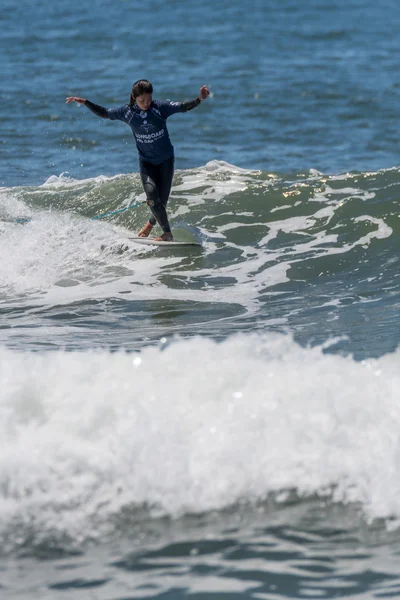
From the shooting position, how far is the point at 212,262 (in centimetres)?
1200

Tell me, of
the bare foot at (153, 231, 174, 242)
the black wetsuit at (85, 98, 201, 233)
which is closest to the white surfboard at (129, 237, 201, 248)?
the bare foot at (153, 231, 174, 242)

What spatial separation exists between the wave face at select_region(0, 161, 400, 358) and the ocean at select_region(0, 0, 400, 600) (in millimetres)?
45

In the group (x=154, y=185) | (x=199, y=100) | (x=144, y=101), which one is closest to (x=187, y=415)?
(x=199, y=100)

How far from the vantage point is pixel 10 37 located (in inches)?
1154

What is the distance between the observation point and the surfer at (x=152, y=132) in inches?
445

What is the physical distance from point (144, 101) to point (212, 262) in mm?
2188

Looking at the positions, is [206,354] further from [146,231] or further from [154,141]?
[146,231]

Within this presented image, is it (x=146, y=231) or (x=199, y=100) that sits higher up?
(x=199, y=100)

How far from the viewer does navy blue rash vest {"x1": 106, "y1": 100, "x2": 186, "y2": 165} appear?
37.7ft

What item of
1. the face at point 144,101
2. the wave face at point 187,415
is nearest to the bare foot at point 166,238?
the face at point 144,101

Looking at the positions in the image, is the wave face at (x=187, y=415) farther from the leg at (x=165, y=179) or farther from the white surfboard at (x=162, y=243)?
the leg at (x=165, y=179)

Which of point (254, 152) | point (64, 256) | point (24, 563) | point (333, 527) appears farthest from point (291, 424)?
point (254, 152)

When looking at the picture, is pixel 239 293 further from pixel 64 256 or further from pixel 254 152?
pixel 254 152

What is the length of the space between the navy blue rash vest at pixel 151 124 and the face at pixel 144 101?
0.10 m
